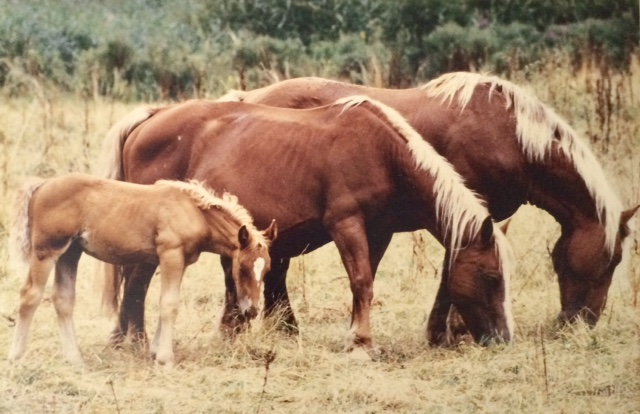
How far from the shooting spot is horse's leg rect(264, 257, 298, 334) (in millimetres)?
4039

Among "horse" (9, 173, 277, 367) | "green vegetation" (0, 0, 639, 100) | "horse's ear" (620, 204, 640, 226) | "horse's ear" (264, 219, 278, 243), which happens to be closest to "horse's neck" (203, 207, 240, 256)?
"horse" (9, 173, 277, 367)

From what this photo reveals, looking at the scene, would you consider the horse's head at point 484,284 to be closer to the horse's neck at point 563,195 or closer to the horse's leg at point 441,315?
the horse's leg at point 441,315

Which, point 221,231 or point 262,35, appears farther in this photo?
point 262,35

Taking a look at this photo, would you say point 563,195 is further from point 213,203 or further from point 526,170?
point 213,203

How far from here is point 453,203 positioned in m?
3.90

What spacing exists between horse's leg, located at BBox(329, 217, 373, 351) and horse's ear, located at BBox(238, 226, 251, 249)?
47 centimetres

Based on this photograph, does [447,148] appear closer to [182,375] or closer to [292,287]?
[292,287]

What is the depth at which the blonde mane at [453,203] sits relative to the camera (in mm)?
3898

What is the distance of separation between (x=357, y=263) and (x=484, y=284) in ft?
1.61

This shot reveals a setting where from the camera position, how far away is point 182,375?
3.71 meters

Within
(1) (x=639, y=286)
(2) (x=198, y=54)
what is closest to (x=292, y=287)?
(2) (x=198, y=54)

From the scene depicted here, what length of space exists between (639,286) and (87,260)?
6.76 ft

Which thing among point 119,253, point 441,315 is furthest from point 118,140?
point 441,315

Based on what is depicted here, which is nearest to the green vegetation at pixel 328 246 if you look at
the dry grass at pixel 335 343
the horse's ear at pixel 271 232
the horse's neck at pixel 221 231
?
Result: the dry grass at pixel 335 343
